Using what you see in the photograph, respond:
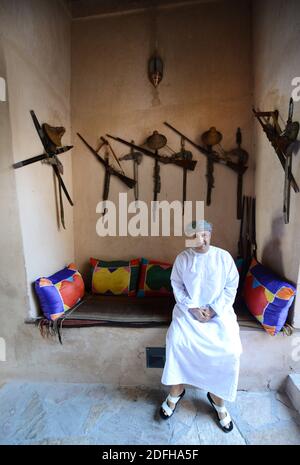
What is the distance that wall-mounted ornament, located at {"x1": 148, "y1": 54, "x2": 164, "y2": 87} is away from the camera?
2150mm

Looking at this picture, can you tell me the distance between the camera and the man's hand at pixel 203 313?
4.76 feet

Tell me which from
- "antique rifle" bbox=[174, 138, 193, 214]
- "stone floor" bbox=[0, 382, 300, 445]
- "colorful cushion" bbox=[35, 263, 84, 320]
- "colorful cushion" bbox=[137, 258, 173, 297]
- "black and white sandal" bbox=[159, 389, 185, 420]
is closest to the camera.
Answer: "stone floor" bbox=[0, 382, 300, 445]

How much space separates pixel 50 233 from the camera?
1951 mm

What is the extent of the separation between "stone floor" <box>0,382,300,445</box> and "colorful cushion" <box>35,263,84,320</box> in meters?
0.56

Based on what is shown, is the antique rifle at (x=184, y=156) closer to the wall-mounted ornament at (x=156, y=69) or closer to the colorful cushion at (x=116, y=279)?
the wall-mounted ornament at (x=156, y=69)

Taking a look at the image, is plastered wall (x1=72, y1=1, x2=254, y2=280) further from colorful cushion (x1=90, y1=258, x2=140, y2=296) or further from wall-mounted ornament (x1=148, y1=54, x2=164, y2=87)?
colorful cushion (x1=90, y1=258, x2=140, y2=296)

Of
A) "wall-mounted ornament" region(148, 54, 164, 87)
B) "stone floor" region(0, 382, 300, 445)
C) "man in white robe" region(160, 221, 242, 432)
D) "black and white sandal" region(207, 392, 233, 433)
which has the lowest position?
"stone floor" region(0, 382, 300, 445)

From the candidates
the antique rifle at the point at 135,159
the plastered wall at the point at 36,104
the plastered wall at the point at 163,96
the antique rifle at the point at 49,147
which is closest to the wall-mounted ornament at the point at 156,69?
the plastered wall at the point at 163,96

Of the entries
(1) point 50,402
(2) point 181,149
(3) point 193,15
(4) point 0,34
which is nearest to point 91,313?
(1) point 50,402

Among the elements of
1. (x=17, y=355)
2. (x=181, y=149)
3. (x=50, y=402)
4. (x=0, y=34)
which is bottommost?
(x=50, y=402)

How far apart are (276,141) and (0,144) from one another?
185 centimetres

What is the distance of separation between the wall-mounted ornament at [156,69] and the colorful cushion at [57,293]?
2001mm

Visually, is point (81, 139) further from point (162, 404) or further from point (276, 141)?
point (162, 404)

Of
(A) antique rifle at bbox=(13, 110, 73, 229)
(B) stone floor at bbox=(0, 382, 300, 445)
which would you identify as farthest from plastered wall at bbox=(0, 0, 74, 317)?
(B) stone floor at bbox=(0, 382, 300, 445)
